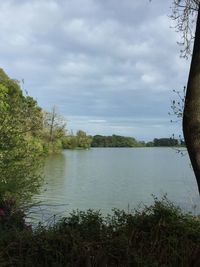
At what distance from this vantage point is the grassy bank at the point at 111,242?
17.8ft

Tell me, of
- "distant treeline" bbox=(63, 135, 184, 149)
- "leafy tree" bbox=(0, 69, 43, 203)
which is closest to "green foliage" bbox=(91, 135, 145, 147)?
"distant treeline" bbox=(63, 135, 184, 149)

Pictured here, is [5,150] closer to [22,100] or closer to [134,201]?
[22,100]

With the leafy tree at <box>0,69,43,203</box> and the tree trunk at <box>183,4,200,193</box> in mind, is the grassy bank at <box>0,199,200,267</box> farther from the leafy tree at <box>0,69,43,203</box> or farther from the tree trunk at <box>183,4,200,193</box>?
the leafy tree at <box>0,69,43,203</box>

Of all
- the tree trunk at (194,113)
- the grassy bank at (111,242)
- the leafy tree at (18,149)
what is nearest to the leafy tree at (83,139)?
the leafy tree at (18,149)

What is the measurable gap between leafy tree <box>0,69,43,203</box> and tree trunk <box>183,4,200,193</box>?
720cm

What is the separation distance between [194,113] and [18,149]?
843cm

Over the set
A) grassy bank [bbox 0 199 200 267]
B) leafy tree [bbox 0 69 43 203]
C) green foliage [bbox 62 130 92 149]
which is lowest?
grassy bank [bbox 0 199 200 267]

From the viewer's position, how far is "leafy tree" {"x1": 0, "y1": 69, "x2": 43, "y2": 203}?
11953 mm

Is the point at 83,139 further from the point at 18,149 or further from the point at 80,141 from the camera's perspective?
the point at 18,149

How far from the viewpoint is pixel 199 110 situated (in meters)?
4.88

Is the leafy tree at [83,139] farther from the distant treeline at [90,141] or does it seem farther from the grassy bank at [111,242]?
the grassy bank at [111,242]

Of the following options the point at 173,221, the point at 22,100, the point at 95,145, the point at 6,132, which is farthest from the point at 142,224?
the point at 95,145

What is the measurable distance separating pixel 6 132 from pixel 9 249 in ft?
22.2

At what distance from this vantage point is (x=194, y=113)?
16.0 ft
